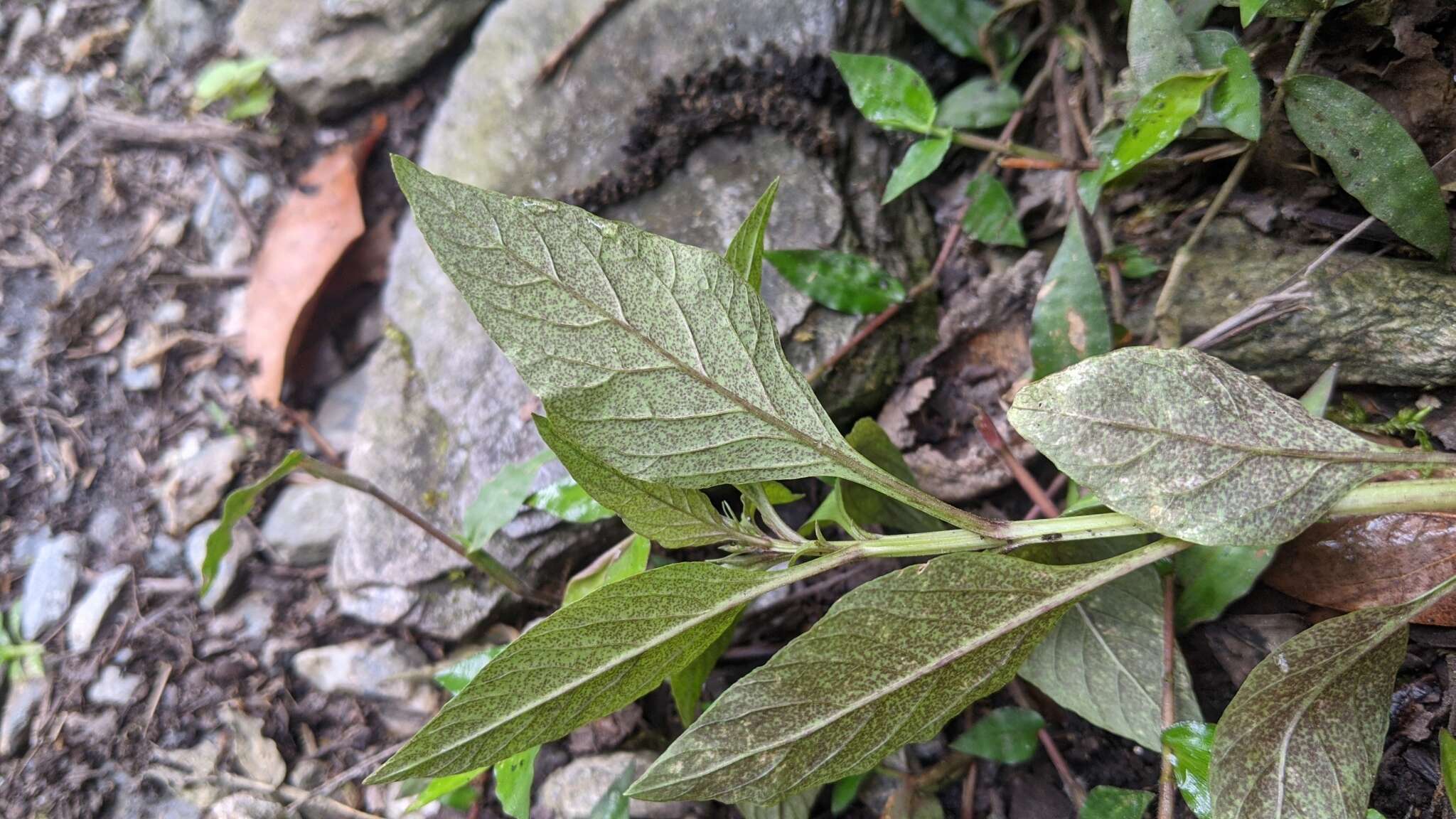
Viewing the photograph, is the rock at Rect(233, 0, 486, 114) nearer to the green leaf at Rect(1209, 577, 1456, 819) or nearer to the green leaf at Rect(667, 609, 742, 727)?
the green leaf at Rect(667, 609, 742, 727)

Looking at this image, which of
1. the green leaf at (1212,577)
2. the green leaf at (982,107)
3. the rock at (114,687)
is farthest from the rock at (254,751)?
the green leaf at (982,107)

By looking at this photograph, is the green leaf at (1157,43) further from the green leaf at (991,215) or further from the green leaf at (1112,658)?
the green leaf at (1112,658)

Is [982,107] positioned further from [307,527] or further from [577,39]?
[307,527]

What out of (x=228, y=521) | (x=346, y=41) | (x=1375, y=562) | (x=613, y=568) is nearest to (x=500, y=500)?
(x=613, y=568)

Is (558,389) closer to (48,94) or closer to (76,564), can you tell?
(76,564)

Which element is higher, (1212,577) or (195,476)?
(1212,577)
